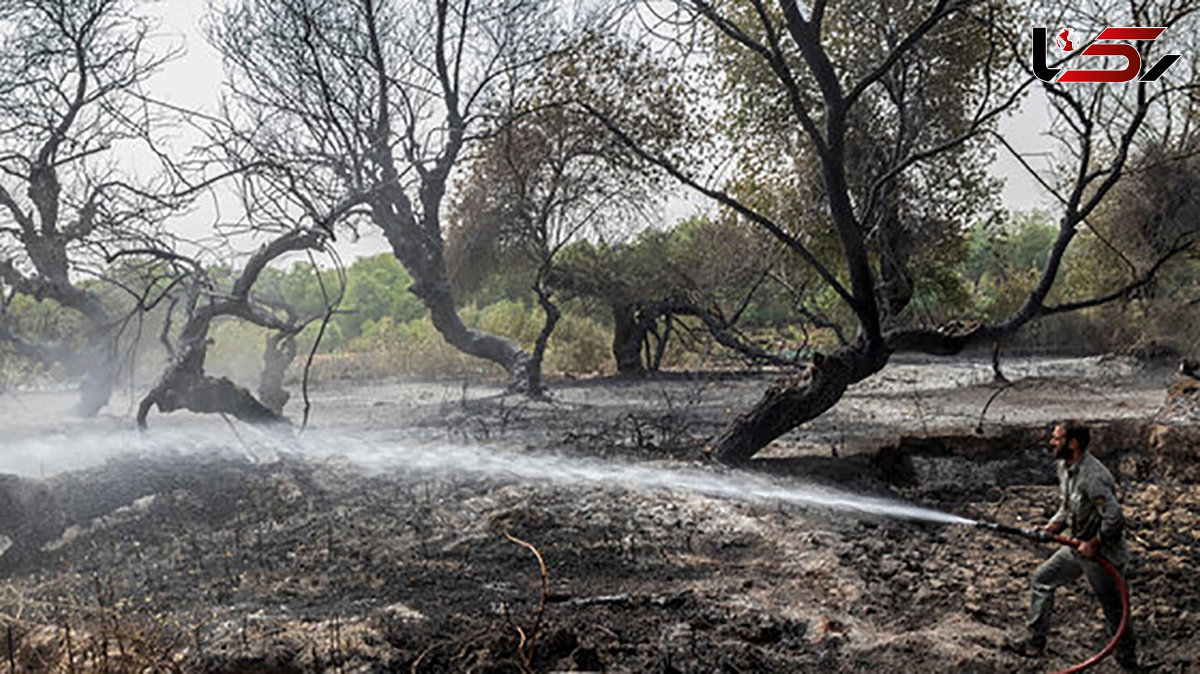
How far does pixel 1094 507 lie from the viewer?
14.4 ft

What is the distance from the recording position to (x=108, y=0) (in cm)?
1252

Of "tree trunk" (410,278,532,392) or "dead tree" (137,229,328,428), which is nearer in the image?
"dead tree" (137,229,328,428)

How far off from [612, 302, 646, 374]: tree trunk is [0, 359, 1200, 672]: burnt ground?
760 centimetres

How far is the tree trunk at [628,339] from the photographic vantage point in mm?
18156

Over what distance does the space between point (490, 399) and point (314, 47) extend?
5.86m

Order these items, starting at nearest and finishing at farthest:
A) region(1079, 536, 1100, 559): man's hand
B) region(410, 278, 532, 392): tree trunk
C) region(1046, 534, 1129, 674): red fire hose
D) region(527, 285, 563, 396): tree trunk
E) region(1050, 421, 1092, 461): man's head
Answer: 1. region(1046, 534, 1129, 674): red fire hose
2. region(1079, 536, 1100, 559): man's hand
3. region(1050, 421, 1092, 461): man's head
4. region(527, 285, 563, 396): tree trunk
5. region(410, 278, 532, 392): tree trunk

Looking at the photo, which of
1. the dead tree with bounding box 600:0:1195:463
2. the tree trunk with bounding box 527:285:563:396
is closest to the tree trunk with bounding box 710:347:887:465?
the dead tree with bounding box 600:0:1195:463

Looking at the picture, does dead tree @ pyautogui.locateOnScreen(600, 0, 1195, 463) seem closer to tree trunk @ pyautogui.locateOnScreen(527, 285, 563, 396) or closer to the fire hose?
the fire hose

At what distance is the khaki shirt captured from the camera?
4.32m

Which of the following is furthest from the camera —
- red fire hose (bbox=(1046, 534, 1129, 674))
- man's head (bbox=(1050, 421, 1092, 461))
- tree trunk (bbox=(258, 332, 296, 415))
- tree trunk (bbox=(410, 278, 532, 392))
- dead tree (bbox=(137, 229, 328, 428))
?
tree trunk (bbox=(410, 278, 532, 392))

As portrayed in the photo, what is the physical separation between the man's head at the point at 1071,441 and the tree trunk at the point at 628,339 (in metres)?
13.5

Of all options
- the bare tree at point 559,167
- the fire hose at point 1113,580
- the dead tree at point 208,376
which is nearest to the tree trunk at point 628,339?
the bare tree at point 559,167

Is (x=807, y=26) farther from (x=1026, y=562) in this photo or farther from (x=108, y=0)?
(x=108, y=0)

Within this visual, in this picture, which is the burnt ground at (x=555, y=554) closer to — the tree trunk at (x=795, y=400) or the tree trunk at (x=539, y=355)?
the tree trunk at (x=795, y=400)
